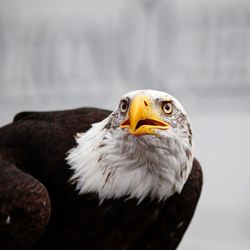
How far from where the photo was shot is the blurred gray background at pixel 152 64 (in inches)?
163

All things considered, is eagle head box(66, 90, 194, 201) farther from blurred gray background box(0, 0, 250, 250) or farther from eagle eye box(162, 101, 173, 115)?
blurred gray background box(0, 0, 250, 250)

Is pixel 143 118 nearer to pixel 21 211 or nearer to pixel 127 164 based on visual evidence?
pixel 127 164

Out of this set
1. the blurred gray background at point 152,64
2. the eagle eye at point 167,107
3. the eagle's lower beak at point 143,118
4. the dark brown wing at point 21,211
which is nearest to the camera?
the eagle's lower beak at point 143,118

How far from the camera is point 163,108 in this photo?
287 centimetres

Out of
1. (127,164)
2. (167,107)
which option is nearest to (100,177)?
(127,164)

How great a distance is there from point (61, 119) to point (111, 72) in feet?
3.81

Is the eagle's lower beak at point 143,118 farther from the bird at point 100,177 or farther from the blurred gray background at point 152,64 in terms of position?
the blurred gray background at point 152,64

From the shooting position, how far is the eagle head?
9.15 ft

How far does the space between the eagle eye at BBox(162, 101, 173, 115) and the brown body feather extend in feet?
1.44

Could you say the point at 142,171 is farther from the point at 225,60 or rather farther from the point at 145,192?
the point at 225,60

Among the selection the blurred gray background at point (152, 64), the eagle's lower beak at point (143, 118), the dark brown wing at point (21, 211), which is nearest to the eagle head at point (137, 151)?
the eagle's lower beak at point (143, 118)

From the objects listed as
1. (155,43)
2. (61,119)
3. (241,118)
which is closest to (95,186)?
(61,119)

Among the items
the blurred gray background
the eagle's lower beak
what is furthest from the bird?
the blurred gray background

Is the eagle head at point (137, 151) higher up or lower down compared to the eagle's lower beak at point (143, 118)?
lower down
